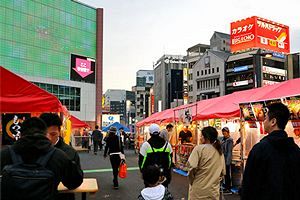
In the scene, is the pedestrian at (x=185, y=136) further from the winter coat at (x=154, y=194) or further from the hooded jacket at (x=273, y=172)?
the hooded jacket at (x=273, y=172)

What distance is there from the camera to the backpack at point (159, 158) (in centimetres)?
554

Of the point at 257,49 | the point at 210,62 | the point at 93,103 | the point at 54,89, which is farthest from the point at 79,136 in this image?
the point at 210,62

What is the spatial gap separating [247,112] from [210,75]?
69892 millimetres

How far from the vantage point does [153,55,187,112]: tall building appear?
9456cm

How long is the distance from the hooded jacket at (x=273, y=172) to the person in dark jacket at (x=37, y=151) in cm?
153

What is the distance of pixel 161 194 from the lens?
368 centimetres

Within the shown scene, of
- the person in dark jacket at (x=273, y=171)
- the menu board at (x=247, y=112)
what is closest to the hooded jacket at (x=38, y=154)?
the person in dark jacket at (x=273, y=171)

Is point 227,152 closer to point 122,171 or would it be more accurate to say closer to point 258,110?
point 258,110

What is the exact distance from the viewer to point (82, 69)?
2579 inches

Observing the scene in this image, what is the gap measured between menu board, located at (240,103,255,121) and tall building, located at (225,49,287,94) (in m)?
63.3

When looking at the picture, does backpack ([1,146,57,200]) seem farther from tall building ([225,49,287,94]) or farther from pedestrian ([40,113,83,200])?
tall building ([225,49,287,94])

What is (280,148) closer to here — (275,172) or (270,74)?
(275,172)

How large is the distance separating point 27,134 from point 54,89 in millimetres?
60290

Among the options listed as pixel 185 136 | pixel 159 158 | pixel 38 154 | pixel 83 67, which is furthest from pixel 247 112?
pixel 83 67
